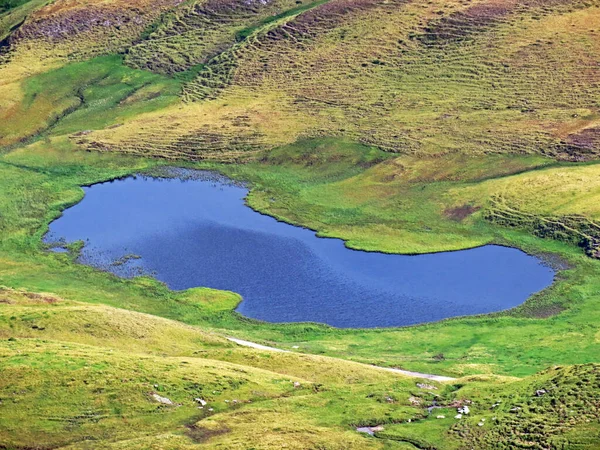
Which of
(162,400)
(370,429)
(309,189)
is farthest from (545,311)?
(162,400)

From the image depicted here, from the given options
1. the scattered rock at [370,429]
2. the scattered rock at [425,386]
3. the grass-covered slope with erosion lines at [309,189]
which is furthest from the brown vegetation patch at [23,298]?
the scattered rock at [370,429]

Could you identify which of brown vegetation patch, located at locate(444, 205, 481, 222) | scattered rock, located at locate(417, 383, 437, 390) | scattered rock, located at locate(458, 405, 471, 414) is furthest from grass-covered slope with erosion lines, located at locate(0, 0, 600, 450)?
scattered rock, located at locate(417, 383, 437, 390)

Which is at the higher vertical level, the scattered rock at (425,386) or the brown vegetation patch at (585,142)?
the scattered rock at (425,386)

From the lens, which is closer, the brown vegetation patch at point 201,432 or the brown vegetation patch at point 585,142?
the brown vegetation patch at point 201,432

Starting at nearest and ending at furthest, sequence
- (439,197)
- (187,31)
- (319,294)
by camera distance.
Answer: (319,294), (439,197), (187,31)

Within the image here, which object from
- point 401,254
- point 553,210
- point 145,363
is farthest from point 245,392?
point 553,210

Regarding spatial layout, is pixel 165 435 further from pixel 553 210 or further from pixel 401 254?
pixel 553 210

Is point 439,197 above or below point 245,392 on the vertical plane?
below

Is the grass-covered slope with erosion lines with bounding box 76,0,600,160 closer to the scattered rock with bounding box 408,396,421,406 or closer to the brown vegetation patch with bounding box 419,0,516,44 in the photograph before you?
the brown vegetation patch with bounding box 419,0,516,44

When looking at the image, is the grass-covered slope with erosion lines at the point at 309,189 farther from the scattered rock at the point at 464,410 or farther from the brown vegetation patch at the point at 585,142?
the scattered rock at the point at 464,410
